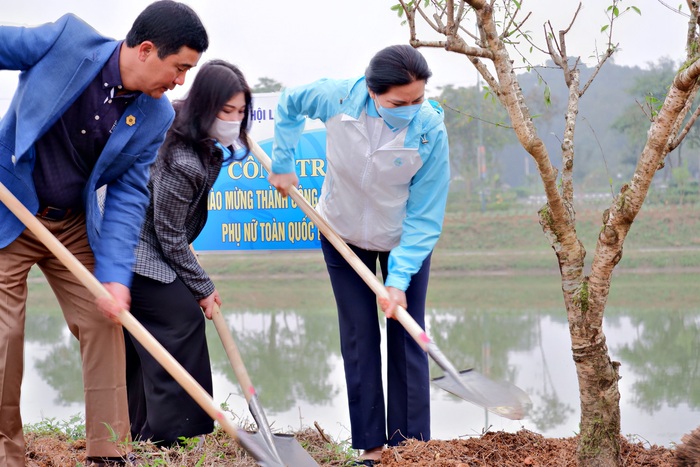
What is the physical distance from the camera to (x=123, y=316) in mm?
2232

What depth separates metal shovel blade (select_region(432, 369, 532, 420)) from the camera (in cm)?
249

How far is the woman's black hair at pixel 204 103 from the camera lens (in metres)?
2.60

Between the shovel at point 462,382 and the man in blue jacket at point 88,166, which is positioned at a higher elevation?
the man in blue jacket at point 88,166

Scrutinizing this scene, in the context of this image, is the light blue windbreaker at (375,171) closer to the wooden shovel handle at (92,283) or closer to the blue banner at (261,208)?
the wooden shovel handle at (92,283)

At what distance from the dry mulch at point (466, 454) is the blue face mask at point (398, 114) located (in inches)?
39.1

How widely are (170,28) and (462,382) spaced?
133cm

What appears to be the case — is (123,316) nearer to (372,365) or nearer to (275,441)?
(275,441)

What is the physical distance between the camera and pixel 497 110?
27.5 feet

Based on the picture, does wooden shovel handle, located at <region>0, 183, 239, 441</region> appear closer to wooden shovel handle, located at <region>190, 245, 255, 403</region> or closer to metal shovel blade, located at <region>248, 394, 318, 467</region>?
metal shovel blade, located at <region>248, 394, 318, 467</region>

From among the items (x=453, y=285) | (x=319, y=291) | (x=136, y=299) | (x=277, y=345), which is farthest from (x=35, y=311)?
(x=136, y=299)

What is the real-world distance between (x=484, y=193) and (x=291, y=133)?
20.4 ft

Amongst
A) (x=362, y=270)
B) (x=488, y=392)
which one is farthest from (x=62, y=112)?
(x=488, y=392)

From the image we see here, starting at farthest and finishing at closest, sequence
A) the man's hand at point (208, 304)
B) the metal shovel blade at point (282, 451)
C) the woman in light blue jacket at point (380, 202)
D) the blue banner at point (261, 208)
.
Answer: the blue banner at point (261, 208), the man's hand at point (208, 304), the woman in light blue jacket at point (380, 202), the metal shovel blade at point (282, 451)

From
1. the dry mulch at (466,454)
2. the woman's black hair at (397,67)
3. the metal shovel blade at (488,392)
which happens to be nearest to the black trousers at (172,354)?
the dry mulch at (466,454)
